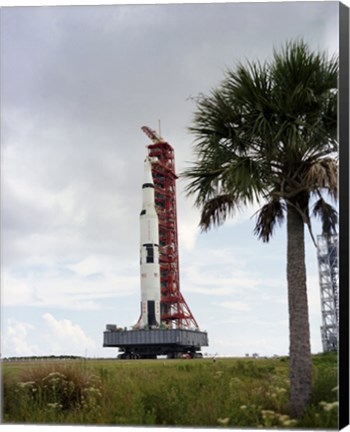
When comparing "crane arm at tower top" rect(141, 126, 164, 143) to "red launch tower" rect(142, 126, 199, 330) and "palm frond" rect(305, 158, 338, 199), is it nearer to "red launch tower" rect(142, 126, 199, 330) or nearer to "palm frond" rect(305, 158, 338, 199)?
"red launch tower" rect(142, 126, 199, 330)

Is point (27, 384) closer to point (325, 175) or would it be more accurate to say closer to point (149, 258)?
point (149, 258)

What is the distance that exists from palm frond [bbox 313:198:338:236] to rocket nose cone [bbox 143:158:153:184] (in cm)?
359

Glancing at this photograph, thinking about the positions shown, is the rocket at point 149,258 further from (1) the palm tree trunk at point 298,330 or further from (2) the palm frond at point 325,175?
(2) the palm frond at point 325,175

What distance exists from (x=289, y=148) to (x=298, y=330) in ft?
8.69

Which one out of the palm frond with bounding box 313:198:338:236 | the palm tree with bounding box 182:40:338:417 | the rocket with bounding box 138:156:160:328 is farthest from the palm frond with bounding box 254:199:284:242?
the rocket with bounding box 138:156:160:328

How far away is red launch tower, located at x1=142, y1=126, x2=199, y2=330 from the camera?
13953 mm

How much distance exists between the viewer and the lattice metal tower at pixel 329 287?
1170 centimetres

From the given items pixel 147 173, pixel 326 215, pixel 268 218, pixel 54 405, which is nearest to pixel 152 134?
pixel 147 173

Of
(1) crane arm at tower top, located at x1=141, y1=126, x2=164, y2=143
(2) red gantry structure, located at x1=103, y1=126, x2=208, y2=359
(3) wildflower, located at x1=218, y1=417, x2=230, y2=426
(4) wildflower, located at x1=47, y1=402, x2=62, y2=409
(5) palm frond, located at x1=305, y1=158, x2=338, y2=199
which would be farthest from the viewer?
(2) red gantry structure, located at x1=103, y1=126, x2=208, y2=359

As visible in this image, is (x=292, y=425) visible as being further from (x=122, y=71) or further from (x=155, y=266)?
(x=122, y=71)

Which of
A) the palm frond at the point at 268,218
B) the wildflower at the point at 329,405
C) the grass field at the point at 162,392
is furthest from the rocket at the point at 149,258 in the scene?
the wildflower at the point at 329,405

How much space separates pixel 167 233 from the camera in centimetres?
1541

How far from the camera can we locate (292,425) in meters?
11.7

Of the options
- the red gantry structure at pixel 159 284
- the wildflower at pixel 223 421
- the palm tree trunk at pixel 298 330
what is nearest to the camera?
the palm tree trunk at pixel 298 330
